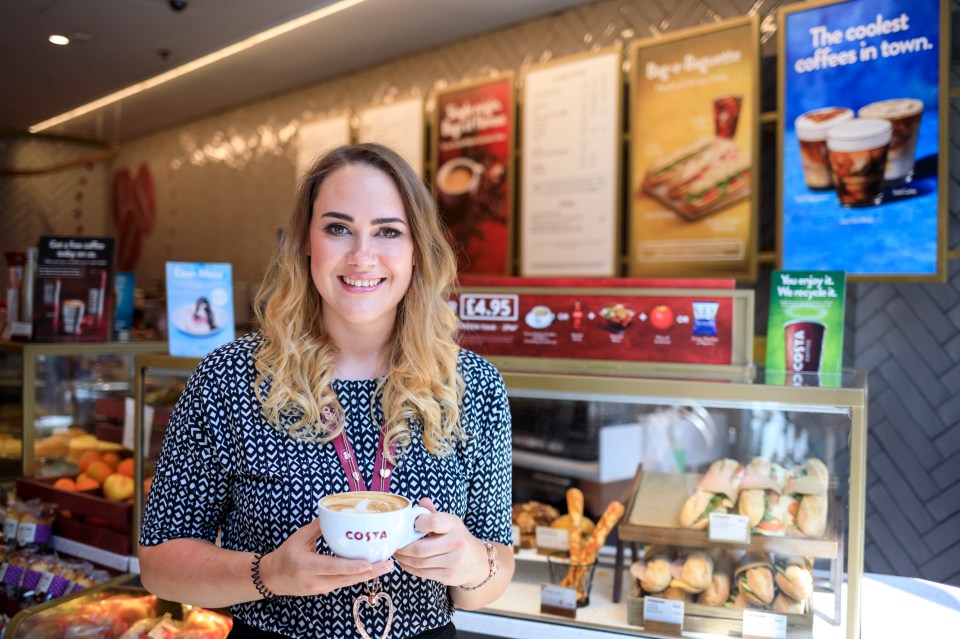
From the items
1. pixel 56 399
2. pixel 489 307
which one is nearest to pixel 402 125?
pixel 56 399

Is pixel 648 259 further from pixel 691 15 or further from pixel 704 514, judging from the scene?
pixel 704 514

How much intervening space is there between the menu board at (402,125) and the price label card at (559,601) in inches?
132

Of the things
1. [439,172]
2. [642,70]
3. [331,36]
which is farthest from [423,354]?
[331,36]

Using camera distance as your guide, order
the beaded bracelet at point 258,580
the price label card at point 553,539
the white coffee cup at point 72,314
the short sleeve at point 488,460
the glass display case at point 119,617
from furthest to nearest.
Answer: the white coffee cup at point 72,314 < the price label card at point 553,539 < the glass display case at point 119,617 < the short sleeve at point 488,460 < the beaded bracelet at point 258,580

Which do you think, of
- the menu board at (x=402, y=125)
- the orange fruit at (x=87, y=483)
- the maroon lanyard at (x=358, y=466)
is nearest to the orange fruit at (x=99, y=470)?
the orange fruit at (x=87, y=483)

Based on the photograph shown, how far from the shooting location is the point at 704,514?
1.80m

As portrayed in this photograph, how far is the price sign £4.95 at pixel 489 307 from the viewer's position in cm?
202

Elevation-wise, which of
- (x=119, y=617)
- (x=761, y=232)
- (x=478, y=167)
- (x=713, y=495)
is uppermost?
(x=478, y=167)

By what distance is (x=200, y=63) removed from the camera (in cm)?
Result: 552

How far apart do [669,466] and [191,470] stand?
1.34 meters

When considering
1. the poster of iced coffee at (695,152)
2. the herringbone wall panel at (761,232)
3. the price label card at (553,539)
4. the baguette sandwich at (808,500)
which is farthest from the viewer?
the poster of iced coffee at (695,152)

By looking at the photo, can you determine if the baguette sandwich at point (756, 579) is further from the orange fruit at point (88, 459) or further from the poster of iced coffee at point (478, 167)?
the poster of iced coffee at point (478, 167)

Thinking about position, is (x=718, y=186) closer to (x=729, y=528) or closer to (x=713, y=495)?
(x=713, y=495)

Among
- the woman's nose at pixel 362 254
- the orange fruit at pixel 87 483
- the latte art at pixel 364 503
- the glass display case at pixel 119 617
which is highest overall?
the woman's nose at pixel 362 254
